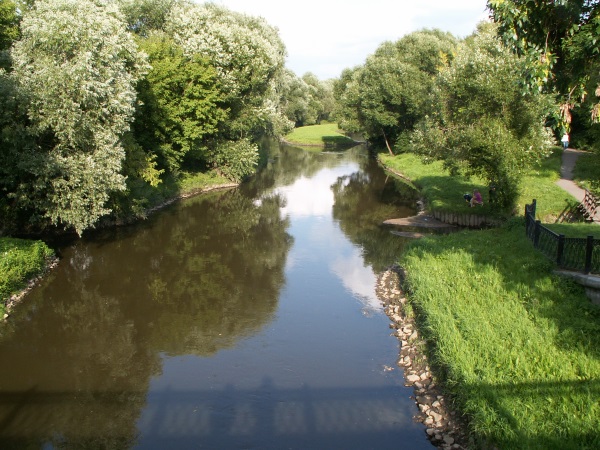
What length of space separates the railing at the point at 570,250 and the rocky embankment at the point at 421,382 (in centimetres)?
541

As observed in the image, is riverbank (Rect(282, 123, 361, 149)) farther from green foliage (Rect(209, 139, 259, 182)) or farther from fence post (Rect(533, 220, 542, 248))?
fence post (Rect(533, 220, 542, 248))

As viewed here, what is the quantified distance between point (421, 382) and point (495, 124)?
1760 cm

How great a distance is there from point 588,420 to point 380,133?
60.5 meters

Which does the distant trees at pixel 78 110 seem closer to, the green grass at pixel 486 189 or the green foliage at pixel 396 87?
the green grass at pixel 486 189

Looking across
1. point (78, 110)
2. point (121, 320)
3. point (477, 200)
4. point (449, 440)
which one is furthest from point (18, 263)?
point (477, 200)

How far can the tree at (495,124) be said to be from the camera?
1069 inches

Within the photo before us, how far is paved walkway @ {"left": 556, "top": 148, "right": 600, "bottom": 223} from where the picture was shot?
32.5m

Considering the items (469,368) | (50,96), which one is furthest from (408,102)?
(469,368)

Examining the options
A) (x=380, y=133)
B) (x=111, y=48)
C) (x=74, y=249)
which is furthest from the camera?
(x=380, y=133)

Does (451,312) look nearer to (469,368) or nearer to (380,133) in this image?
(469,368)

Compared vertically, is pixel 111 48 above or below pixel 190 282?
above

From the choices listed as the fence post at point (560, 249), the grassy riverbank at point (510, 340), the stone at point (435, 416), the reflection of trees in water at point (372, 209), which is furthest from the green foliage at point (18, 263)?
the fence post at point (560, 249)

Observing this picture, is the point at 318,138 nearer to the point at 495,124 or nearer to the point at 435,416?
the point at 495,124

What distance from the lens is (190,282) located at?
2372 cm
